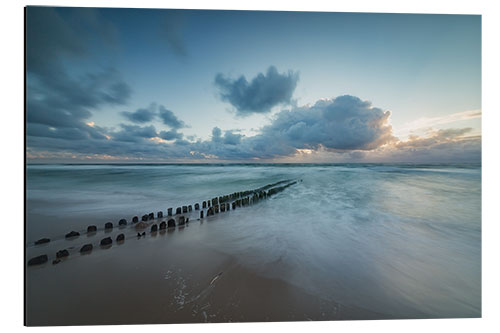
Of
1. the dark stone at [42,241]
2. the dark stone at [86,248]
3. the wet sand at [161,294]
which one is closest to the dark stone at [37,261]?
the wet sand at [161,294]

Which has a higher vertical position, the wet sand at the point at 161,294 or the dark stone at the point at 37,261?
the dark stone at the point at 37,261

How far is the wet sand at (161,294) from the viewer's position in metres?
1.94

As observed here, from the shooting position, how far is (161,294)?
82.6 inches

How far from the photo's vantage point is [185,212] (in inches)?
210

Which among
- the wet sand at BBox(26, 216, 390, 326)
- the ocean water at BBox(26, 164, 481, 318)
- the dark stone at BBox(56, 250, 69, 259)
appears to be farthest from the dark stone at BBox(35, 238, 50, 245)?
the dark stone at BBox(56, 250, 69, 259)

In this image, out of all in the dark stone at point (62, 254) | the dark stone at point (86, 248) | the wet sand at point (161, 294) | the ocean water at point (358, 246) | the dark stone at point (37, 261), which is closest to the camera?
the wet sand at point (161, 294)

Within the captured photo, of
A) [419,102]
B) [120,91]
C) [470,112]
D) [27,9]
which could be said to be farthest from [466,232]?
[27,9]

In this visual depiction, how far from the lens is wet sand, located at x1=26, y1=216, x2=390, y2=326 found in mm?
1942

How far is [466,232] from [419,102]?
3194 mm

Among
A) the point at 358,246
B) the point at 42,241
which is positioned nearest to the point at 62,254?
the point at 42,241

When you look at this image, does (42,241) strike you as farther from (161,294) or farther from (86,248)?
(161,294)

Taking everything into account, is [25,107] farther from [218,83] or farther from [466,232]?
[466,232]

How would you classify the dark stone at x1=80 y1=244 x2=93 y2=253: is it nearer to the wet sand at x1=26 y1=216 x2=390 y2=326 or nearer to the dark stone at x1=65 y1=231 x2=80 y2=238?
the wet sand at x1=26 y1=216 x2=390 y2=326

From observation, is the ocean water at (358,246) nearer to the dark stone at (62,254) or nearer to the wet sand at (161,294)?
the wet sand at (161,294)
